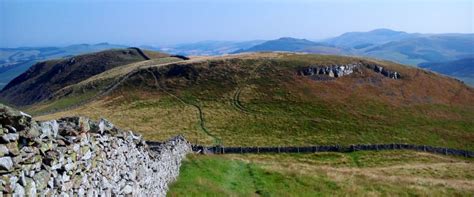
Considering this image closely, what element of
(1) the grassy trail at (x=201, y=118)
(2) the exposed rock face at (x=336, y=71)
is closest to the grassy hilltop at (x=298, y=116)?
(1) the grassy trail at (x=201, y=118)

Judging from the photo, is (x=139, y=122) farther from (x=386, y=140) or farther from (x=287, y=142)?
(x=386, y=140)

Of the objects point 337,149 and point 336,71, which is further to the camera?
point 336,71

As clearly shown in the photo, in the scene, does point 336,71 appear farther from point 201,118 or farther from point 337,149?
point 337,149

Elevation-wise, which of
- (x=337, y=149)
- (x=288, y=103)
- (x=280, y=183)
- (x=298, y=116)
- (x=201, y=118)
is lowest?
(x=337, y=149)

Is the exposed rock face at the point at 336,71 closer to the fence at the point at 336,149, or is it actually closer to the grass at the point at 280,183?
the fence at the point at 336,149

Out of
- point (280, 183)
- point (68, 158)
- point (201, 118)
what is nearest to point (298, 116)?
point (201, 118)

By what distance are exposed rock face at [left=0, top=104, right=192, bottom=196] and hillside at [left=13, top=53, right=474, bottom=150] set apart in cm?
5492

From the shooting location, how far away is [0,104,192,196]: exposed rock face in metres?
8.83

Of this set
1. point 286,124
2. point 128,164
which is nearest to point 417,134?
point 286,124

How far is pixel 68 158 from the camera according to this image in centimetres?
1095

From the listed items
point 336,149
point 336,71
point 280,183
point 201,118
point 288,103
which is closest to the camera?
point 280,183

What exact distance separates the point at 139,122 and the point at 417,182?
187ft

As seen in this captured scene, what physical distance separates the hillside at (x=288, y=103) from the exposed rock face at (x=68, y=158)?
2162 inches

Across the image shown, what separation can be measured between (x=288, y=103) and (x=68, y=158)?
3275 inches
